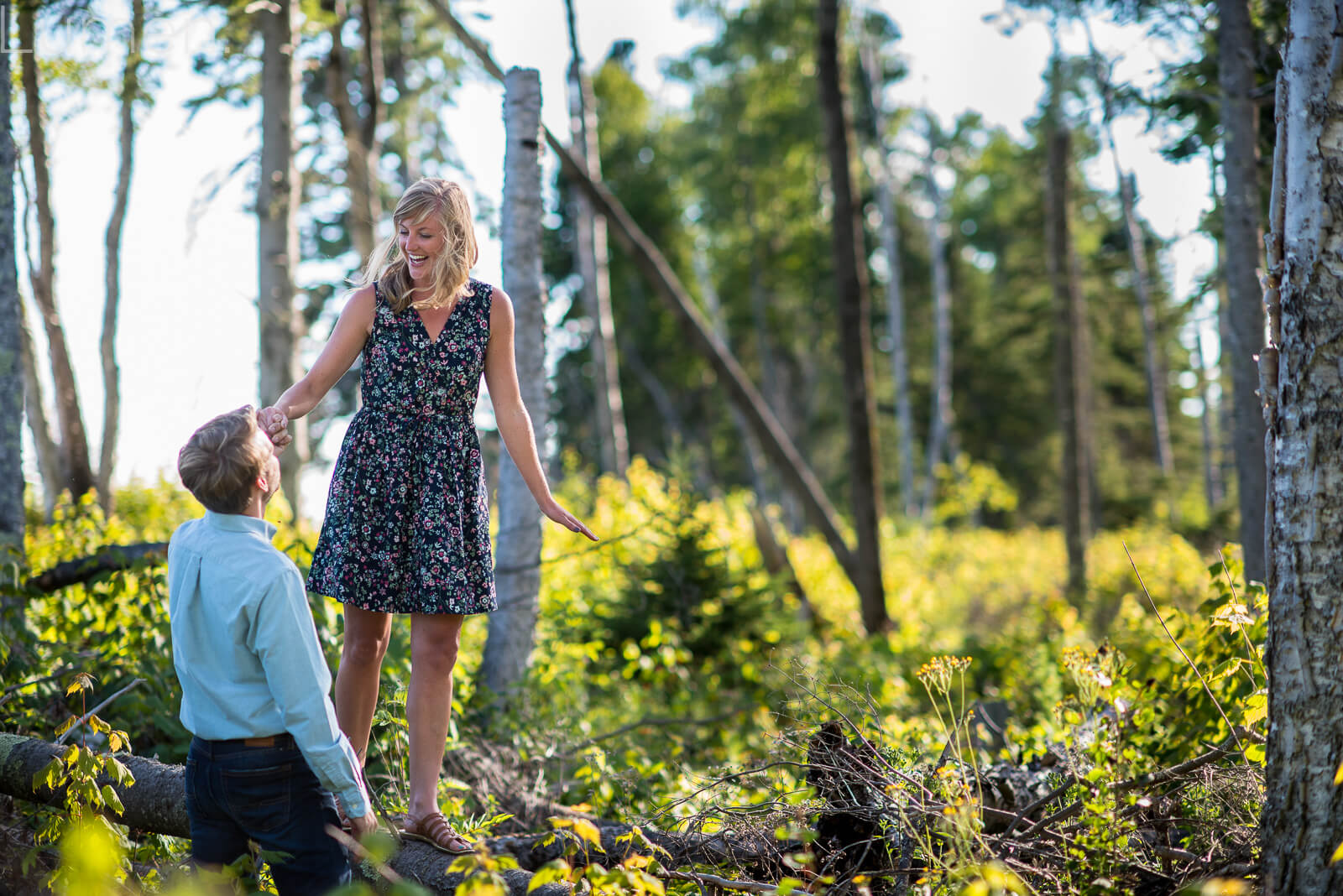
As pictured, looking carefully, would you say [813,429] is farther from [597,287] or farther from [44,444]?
[44,444]

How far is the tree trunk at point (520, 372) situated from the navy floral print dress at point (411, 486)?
68.2 inches

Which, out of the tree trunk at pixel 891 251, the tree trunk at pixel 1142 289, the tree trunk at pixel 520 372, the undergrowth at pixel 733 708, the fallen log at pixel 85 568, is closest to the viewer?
the undergrowth at pixel 733 708

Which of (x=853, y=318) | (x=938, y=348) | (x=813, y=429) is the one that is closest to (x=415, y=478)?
(x=853, y=318)

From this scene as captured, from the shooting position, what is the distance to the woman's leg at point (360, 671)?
2.81 meters

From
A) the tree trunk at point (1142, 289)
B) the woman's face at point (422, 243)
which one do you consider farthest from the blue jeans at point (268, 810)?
the tree trunk at point (1142, 289)

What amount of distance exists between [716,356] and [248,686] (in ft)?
18.9

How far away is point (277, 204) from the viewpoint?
754 cm

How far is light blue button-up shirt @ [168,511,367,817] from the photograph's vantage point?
2.05m

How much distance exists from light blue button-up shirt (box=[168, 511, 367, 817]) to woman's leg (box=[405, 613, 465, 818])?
0.69 m

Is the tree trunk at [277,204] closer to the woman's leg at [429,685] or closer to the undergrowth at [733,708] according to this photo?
the undergrowth at [733,708]

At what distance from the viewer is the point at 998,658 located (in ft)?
24.3

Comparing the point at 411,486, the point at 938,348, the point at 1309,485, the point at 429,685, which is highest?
the point at 938,348

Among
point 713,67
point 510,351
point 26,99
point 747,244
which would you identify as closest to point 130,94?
point 26,99

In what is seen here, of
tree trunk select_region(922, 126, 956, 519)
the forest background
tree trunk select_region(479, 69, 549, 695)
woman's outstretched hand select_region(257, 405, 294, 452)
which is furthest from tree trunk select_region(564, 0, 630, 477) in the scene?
woman's outstretched hand select_region(257, 405, 294, 452)
